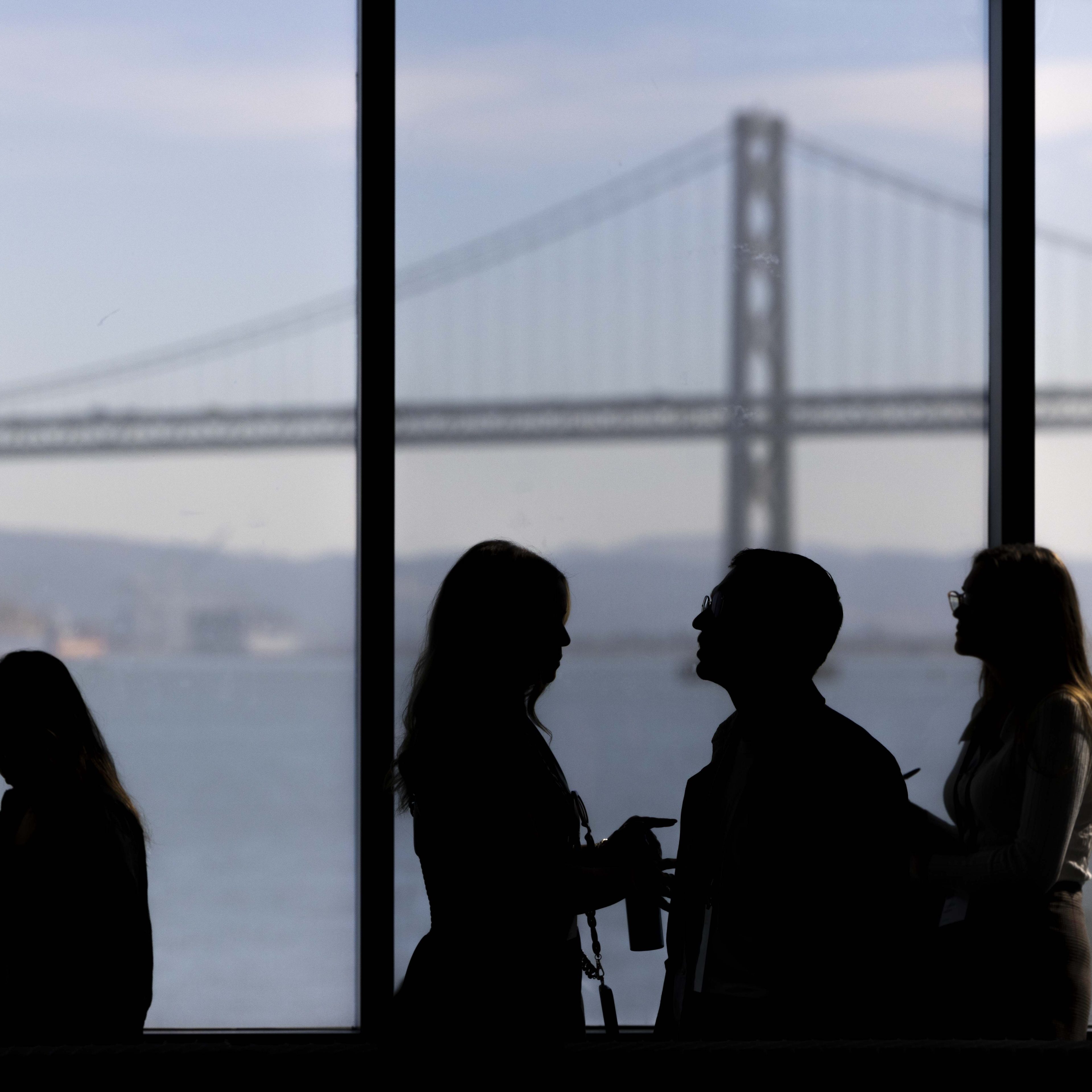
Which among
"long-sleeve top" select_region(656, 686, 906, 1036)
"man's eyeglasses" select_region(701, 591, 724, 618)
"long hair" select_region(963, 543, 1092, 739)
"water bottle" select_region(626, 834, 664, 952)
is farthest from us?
"long hair" select_region(963, 543, 1092, 739)


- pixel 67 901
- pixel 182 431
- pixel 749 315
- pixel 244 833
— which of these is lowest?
pixel 244 833

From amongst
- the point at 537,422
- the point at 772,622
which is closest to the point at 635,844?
the point at 772,622

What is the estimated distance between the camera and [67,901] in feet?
4.62

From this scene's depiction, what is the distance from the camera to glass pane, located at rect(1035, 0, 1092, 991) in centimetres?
224

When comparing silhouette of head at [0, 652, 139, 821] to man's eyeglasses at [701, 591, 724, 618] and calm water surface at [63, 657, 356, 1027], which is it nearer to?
calm water surface at [63, 657, 356, 1027]

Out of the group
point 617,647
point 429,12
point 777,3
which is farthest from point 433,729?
point 777,3

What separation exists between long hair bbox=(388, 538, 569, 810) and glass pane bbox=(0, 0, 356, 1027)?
937mm

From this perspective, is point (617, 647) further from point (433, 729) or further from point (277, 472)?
point (433, 729)

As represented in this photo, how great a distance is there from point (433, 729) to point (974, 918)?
871mm

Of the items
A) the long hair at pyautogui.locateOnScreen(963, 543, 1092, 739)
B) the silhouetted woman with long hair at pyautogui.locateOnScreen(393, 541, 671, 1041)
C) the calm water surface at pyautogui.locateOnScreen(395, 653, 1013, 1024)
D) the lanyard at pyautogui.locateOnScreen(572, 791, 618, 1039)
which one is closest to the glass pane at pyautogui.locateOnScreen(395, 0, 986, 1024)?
the calm water surface at pyautogui.locateOnScreen(395, 653, 1013, 1024)

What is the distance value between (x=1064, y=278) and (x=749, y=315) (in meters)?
0.66

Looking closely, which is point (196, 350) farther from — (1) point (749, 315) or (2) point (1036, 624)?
(2) point (1036, 624)

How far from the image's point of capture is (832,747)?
1231 mm

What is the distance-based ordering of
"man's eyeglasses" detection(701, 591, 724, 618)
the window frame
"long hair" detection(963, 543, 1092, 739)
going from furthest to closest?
the window frame → "long hair" detection(963, 543, 1092, 739) → "man's eyeglasses" detection(701, 591, 724, 618)
